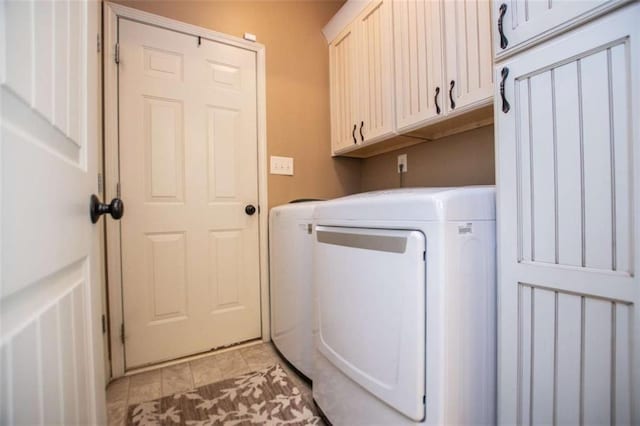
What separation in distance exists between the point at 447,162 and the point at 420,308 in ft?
4.15

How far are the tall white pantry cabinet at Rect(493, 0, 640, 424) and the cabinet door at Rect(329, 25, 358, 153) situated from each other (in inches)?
49.9

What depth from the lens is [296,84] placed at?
A: 2.22 meters

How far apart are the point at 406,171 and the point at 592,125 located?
1.37 metres

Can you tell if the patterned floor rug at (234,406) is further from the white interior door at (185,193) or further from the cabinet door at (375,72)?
the cabinet door at (375,72)

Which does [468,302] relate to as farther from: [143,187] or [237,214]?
[143,187]

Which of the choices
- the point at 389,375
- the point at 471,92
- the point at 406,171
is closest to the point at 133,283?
the point at 389,375

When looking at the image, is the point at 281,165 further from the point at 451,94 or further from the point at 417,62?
the point at 451,94

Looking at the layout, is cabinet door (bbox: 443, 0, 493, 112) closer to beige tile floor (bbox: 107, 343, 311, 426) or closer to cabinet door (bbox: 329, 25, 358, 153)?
cabinet door (bbox: 329, 25, 358, 153)

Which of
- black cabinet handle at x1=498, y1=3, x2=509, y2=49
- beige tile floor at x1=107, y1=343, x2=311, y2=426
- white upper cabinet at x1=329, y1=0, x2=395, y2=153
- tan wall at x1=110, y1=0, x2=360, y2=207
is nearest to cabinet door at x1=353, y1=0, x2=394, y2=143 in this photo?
white upper cabinet at x1=329, y1=0, x2=395, y2=153

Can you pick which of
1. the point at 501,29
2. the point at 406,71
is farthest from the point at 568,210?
the point at 406,71

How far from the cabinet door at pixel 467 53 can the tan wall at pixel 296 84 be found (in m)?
1.12

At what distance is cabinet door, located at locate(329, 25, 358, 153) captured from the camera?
6.79 ft

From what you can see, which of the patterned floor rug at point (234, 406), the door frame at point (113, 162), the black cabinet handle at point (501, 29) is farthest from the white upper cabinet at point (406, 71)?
the patterned floor rug at point (234, 406)

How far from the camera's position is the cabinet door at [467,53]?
124 cm
